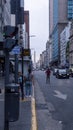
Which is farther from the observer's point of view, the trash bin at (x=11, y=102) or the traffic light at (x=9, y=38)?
the trash bin at (x=11, y=102)

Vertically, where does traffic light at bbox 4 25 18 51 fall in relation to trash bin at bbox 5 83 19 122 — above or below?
above

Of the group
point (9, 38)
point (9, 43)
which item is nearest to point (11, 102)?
point (9, 43)

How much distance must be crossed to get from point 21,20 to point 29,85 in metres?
13.1

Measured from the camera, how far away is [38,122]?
1443 cm

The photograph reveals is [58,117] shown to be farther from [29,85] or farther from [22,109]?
[29,85]

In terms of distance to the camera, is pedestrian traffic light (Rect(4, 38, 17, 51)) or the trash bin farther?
the trash bin

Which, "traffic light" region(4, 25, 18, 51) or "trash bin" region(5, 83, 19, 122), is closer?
"traffic light" region(4, 25, 18, 51)

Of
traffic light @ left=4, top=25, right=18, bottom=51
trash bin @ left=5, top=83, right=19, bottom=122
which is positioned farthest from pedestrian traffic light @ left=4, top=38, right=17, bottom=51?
trash bin @ left=5, top=83, right=19, bottom=122

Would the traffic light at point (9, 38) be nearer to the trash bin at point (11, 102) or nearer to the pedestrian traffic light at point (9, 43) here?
the pedestrian traffic light at point (9, 43)

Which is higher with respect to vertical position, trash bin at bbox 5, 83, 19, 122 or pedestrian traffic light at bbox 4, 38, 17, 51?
pedestrian traffic light at bbox 4, 38, 17, 51

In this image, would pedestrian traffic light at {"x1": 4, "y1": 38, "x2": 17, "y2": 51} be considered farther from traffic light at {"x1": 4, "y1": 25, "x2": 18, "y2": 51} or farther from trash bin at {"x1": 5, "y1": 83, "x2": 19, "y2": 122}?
trash bin at {"x1": 5, "y1": 83, "x2": 19, "y2": 122}

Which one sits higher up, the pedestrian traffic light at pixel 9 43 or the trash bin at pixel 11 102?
the pedestrian traffic light at pixel 9 43

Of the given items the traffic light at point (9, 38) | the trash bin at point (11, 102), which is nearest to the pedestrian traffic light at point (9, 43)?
the traffic light at point (9, 38)

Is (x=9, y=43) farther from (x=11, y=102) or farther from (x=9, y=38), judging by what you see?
(x=11, y=102)
